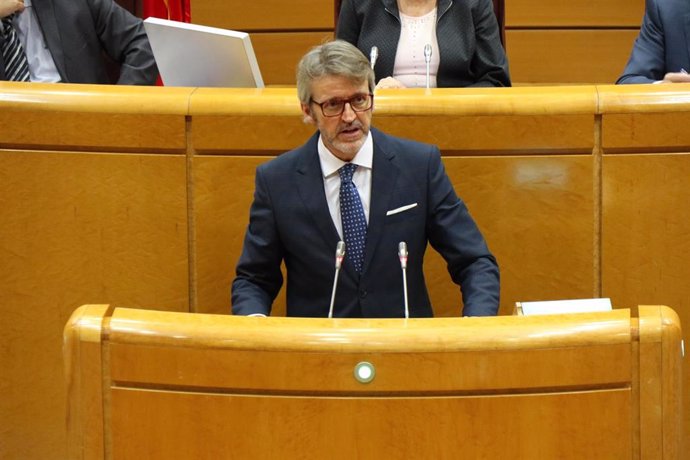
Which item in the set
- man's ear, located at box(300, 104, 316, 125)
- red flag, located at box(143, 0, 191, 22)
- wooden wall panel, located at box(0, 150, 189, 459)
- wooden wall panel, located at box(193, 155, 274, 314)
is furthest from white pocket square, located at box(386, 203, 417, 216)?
red flag, located at box(143, 0, 191, 22)

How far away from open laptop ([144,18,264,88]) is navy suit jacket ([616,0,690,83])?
0.94 m

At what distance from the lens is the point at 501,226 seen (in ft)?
7.78

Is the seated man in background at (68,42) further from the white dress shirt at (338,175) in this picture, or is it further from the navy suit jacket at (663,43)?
the navy suit jacket at (663,43)

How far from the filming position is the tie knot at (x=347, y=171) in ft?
7.08

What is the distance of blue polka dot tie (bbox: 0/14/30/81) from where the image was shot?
308 centimetres

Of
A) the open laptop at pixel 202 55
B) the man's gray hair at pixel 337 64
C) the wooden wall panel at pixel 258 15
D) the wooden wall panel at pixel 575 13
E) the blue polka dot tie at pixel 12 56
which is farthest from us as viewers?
the wooden wall panel at pixel 258 15

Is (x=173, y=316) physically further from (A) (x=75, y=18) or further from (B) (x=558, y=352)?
(A) (x=75, y=18)

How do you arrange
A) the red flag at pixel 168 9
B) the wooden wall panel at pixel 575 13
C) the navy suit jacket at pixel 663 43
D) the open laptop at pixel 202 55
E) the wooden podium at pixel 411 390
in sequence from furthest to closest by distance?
the wooden wall panel at pixel 575 13
the red flag at pixel 168 9
the navy suit jacket at pixel 663 43
the open laptop at pixel 202 55
the wooden podium at pixel 411 390

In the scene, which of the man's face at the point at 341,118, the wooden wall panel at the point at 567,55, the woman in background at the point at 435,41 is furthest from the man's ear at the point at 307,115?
the wooden wall panel at the point at 567,55

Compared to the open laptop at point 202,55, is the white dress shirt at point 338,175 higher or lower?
lower

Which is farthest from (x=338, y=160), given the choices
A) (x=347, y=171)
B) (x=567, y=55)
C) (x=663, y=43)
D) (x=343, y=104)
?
(x=567, y=55)

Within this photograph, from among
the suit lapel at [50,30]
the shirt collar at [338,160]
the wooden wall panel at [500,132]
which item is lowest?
the shirt collar at [338,160]

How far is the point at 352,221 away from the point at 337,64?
0.97 ft

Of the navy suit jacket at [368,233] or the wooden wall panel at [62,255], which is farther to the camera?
the wooden wall panel at [62,255]
